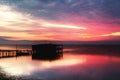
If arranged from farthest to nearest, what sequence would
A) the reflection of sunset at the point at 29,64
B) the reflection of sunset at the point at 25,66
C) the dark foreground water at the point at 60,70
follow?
1. the reflection of sunset at the point at 29,64
2. the reflection of sunset at the point at 25,66
3. the dark foreground water at the point at 60,70

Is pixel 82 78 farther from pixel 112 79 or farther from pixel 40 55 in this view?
pixel 40 55

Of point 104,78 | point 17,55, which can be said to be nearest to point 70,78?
point 104,78

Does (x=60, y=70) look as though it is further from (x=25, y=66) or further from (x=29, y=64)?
(x=29, y=64)

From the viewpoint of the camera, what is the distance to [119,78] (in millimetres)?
34094

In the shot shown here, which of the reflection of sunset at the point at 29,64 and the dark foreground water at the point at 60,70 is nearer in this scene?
the dark foreground water at the point at 60,70

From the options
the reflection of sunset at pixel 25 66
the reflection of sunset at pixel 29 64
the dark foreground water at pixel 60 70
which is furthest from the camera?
the reflection of sunset at pixel 29 64

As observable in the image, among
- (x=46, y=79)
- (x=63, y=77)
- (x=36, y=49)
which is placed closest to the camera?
(x=46, y=79)

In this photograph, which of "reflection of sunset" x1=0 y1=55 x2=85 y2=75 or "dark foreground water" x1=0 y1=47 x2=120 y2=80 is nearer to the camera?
"dark foreground water" x1=0 y1=47 x2=120 y2=80

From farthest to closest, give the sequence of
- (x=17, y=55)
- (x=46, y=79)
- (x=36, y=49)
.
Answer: (x=36, y=49) → (x=17, y=55) → (x=46, y=79)

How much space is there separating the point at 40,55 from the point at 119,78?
41.7 metres

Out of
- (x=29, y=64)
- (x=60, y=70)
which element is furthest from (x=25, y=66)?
(x=60, y=70)

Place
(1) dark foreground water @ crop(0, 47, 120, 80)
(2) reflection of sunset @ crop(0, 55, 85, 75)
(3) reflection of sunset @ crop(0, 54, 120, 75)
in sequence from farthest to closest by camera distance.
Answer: (3) reflection of sunset @ crop(0, 54, 120, 75) < (2) reflection of sunset @ crop(0, 55, 85, 75) < (1) dark foreground water @ crop(0, 47, 120, 80)

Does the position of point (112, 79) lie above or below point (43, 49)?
below

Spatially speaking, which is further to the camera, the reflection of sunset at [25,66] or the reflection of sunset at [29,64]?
the reflection of sunset at [29,64]
